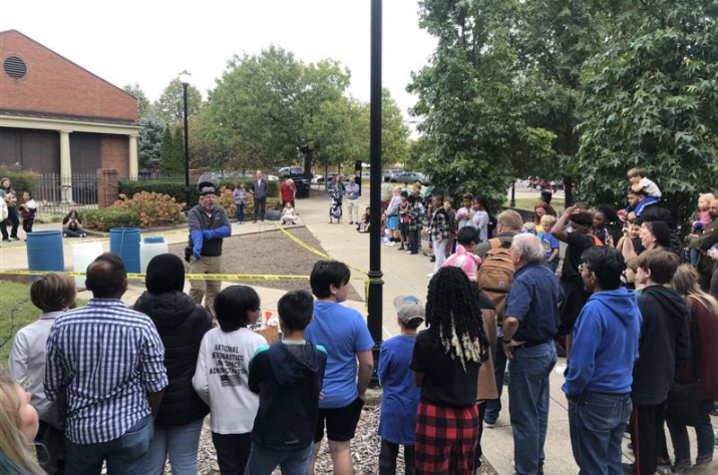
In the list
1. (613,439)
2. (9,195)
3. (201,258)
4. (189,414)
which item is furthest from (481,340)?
(9,195)

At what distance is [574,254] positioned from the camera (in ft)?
20.0

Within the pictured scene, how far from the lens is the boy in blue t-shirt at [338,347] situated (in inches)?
150

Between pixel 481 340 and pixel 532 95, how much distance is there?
38.2ft

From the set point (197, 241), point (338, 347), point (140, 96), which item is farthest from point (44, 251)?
point (140, 96)

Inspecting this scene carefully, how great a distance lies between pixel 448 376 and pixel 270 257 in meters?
11.4

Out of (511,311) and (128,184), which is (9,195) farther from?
(511,311)

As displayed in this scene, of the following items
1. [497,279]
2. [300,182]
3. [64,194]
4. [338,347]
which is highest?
[300,182]

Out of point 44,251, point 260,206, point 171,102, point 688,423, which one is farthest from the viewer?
point 171,102

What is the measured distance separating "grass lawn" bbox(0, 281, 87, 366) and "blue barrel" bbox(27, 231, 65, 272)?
0.48 m

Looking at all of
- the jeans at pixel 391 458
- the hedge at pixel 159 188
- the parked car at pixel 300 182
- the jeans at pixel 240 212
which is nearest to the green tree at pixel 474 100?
the jeans at pixel 240 212

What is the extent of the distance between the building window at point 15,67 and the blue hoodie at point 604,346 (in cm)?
3625

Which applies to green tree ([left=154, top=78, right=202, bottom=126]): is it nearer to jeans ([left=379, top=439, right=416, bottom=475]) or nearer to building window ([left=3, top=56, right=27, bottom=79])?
building window ([left=3, top=56, right=27, bottom=79])

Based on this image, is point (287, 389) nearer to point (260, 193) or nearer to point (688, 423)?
point (688, 423)

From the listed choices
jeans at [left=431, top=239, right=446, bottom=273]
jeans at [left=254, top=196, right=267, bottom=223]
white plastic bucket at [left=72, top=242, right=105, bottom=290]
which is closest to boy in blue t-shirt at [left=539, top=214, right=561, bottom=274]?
jeans at [left=431, top=239, right=446, bottom=273]
